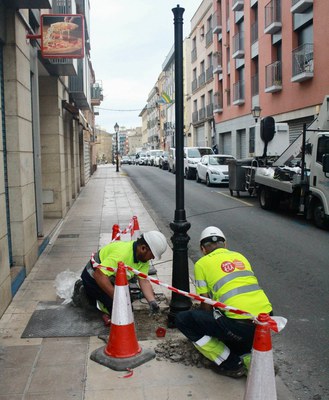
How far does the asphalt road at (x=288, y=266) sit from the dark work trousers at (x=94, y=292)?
6.13 feet

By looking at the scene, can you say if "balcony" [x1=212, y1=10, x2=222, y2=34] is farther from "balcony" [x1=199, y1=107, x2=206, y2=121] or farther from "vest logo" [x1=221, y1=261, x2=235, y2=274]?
"vest logo" [x1=221, y1=261, x2=235, y2=274]

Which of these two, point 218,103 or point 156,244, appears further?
point 218,103

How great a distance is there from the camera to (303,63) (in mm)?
22203

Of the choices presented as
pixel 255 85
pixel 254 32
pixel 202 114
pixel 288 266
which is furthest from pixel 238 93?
pixel 288 266

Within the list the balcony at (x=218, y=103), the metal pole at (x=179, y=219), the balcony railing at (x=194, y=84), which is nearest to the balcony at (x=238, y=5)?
the balcony at (x=218, y=103)

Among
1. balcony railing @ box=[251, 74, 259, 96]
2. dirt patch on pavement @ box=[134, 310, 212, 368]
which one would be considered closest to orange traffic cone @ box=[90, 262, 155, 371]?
dirt patch on pavement @ box=[134, 310, 212, 368]

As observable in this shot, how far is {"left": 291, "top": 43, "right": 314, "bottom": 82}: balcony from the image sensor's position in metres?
21.4

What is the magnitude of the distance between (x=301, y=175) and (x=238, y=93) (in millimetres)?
22080

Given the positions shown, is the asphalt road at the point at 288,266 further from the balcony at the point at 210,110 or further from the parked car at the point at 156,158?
the parked car at the point at 156,158

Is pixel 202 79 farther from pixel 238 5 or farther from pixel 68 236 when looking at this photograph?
pixel 68 236

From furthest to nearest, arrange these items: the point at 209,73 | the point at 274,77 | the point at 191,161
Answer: the point at 209,73, the point at 191,161, the point at 274,77

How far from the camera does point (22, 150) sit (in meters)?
7.10

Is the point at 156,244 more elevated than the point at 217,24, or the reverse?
the point at 217,24

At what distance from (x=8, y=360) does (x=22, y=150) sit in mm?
3532
